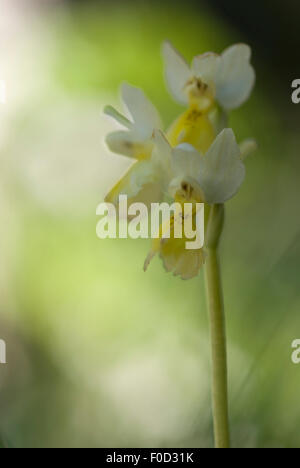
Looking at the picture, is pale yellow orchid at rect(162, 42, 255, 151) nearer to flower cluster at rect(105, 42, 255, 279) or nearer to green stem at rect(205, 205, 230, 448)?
flower cluster at rect(105, 42, 255, 279)

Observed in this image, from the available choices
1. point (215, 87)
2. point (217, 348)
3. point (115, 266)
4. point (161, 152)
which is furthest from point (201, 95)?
point (115, 266)

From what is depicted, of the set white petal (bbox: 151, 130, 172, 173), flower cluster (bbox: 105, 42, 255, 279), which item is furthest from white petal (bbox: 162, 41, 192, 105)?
white petal (bbox: 151, 130, 172, 173)

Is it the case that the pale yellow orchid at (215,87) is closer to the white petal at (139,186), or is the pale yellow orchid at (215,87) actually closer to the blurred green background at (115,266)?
the white petal at (139,186)

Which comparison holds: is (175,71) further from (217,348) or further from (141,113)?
(217,348)

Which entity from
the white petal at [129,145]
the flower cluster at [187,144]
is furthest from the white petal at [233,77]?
the white petal at [129,145]

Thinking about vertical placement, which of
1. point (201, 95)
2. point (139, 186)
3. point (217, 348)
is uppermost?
point (201, 95)

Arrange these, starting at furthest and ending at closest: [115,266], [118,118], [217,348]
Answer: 1. [115,266]
2. [118,118]
3. [217,348]
